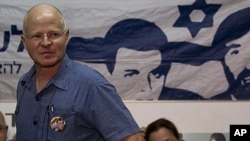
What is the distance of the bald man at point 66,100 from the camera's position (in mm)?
1306

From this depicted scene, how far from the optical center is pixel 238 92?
2.63 meters

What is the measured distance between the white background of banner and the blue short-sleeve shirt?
127 cm

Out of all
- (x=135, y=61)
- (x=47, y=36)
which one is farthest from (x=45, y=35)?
(x=135, y=61)

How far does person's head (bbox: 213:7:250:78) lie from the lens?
261cm

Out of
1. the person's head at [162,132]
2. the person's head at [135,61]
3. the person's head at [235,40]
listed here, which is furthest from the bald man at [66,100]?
the person's head at [235,40]

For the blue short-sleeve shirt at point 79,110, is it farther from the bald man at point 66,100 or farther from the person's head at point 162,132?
the person's head at point 162,132

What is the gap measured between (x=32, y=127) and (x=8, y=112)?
134 cm

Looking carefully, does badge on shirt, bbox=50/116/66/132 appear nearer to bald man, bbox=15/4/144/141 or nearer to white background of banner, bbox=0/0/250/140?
bald man, bbox=15/4/144/141

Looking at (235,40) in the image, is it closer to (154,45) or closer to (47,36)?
(154,45)

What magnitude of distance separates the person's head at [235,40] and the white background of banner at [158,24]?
4 cm

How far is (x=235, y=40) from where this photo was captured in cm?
262

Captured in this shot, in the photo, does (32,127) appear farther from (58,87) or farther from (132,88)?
(132,88)

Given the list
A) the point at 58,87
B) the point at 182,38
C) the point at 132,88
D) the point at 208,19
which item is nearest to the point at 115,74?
the point at 132,88

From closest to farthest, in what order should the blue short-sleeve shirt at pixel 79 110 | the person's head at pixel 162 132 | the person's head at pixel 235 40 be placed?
the blue short-sleeve shirt at pixel 79 110 < the person's head at pixel 162 132 < the person's head at pixel 235 40
